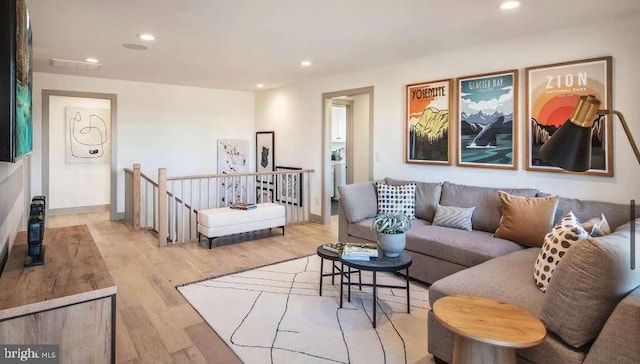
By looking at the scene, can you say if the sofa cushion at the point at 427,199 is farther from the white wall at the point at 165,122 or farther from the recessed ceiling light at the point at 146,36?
the white wall at the point at 165,122

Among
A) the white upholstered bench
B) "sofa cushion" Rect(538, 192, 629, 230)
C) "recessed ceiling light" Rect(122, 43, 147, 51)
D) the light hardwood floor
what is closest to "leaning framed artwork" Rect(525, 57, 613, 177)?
"sofa cushion" Rect(538, 192, 629, 230)

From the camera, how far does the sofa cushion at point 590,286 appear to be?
158 cm

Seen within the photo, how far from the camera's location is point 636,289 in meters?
1.65

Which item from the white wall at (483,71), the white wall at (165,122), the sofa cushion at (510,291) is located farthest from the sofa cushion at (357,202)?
the white wall at (165,122)

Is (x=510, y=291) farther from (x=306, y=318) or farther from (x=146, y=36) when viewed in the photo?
(x=146, y=36)

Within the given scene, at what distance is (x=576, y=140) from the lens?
5.00ft

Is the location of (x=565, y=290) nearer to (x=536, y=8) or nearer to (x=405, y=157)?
(x=536, y=8)

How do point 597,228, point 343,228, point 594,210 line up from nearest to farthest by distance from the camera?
point 597,228 < point 594,210 < point 343,228

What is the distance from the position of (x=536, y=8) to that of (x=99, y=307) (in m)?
3.49

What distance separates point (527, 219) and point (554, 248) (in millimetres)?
1101

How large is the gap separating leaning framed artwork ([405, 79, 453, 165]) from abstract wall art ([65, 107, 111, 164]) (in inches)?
232

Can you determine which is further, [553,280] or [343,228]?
[343,228]

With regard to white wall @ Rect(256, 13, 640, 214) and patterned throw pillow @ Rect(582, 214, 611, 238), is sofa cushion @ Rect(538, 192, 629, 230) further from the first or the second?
patterned throw pillow @ Rect(582, 214, 611, 238)

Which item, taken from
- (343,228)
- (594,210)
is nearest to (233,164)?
(343,228)
